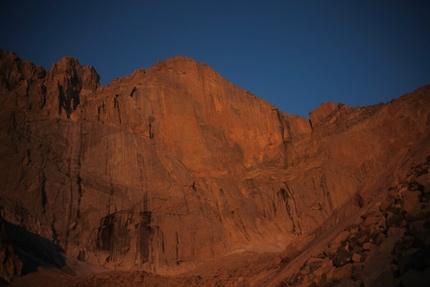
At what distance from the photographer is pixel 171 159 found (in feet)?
137

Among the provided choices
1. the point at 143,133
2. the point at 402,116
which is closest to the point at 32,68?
the point at 143,133

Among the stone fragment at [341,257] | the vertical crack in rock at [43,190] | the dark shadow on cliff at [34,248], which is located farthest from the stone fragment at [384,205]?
the vertical crack in rock at [43,190]

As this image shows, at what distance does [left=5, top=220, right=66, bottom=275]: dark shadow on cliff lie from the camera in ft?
77.8

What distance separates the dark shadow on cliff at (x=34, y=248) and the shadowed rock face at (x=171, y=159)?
1463 mm

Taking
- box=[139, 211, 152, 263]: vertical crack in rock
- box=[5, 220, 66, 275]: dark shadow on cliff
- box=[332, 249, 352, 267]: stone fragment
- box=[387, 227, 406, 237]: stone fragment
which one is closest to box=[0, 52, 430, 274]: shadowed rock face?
box=[139, 211, 152, 263]: vertical crack in rock

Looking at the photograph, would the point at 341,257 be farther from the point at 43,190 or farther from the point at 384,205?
the point at 43,190

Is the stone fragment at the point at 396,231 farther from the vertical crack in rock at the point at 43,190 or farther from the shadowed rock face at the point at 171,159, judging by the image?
the vertical crack in rock at the point at 43,190

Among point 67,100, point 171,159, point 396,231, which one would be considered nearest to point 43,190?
point 67,100

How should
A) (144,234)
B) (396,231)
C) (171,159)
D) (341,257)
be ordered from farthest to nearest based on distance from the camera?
(171,159), (144,234), (341,257), (396,231)

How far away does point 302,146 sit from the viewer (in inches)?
1914

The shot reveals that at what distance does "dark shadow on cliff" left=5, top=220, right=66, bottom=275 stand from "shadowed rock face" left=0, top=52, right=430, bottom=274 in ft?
4.80

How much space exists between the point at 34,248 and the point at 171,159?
18.0 m

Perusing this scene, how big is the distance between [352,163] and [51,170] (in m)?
30.0

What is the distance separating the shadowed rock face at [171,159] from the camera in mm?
32844
